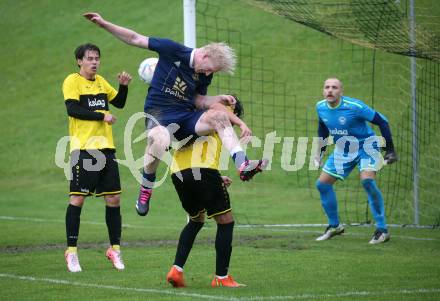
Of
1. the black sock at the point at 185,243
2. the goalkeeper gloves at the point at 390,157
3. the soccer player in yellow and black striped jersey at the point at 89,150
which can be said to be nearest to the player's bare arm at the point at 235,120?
the black sock at the point at 185,243

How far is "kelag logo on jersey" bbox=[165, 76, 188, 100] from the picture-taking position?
8.32 metres

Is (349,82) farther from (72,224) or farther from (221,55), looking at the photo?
(221,55)

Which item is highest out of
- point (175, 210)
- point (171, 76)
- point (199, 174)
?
point (171, 76)

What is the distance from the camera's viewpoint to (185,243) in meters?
8.17

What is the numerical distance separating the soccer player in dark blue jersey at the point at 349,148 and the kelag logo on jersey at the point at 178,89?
4405mm

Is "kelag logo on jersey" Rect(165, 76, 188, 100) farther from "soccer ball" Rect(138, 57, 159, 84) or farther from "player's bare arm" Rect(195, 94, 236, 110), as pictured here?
"soccer ball" Rect(138, 57, 159, 84)

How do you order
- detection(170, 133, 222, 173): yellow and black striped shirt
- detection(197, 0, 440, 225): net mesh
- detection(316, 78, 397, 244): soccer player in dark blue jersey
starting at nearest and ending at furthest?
detection(170, 133, 222, 173): yellow and black striped shirt → detection(316, 78, 397, 244): soccer player in dark blue jersey → detection(197, 0, 440, 225): net mesh

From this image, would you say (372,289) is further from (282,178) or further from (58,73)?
(58,73)

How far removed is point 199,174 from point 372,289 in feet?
6.34

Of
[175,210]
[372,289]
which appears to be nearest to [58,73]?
[175,210]

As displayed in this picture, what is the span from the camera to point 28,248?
11.5m

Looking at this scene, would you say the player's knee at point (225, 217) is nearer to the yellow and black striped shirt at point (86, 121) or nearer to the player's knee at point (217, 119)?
the player's knee at point (217, 119)

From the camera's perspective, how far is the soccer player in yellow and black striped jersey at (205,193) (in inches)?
313

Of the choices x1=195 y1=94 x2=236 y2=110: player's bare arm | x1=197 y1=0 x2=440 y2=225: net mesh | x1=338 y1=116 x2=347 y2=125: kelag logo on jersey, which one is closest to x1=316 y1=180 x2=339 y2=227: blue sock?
x1=338 y1=116 x2=347 y2=125: kelag logo on jersey
